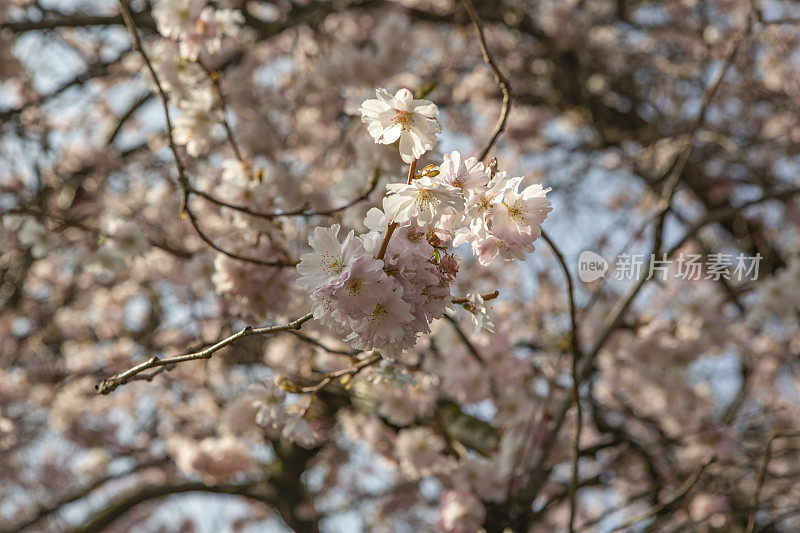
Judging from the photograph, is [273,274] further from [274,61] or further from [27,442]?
[27,442]

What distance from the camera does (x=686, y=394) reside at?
3.69 meters

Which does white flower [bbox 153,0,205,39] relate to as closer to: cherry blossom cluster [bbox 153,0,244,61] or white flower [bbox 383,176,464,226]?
cherry blossom cluster [bbox 153,0,244,61]

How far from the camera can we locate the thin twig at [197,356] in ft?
3.61

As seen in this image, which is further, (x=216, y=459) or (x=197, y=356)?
(x=216, y=459)

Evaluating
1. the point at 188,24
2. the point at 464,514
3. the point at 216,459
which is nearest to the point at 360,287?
the point at 188,24

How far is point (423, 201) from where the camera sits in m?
1.06

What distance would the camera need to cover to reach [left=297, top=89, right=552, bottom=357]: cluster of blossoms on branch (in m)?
1.05

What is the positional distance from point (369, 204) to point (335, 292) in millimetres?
935

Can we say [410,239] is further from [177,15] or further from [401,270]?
[177,15]

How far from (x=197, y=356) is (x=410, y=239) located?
16.9 inches

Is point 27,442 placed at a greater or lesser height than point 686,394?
lesser

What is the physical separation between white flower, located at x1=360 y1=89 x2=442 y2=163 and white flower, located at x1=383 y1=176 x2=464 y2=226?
0.08m

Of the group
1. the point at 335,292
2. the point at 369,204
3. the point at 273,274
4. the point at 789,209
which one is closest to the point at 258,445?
the point at 273,274

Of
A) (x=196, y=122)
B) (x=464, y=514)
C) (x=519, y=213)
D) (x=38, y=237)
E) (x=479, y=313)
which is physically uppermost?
(x=519, y=213)
